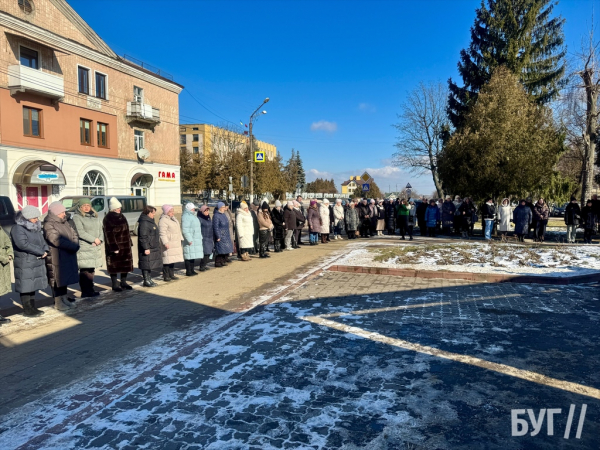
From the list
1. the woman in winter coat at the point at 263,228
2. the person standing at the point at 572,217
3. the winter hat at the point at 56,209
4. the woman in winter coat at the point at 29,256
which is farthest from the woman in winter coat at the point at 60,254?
the person standing at the point at 572,217

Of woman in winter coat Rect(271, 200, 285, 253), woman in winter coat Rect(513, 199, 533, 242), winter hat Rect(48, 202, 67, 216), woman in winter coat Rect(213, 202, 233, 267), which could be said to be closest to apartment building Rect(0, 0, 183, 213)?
woman in winter coat Rect(271, 200, 285, 253)

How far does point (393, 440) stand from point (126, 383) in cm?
267

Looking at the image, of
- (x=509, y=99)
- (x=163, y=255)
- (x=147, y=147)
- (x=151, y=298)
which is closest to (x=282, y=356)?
(x=151, y=298)

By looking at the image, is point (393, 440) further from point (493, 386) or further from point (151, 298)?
point (151, 298)

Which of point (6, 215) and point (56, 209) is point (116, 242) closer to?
point (56, 209)

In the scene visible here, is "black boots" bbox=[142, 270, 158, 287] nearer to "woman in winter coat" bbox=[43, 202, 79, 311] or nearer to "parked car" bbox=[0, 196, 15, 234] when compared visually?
"woman in winter coat" bbox=[43, 202, 79, 311]

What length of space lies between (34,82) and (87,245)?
20.1 meters

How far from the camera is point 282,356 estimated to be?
486 centimetres

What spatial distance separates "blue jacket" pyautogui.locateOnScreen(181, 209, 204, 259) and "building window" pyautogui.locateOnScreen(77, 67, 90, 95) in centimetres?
2204

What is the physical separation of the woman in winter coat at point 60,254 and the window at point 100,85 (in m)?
24.8

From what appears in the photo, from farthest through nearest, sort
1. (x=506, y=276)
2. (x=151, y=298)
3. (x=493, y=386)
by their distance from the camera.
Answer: (x=506, y=276) → (x=151, y=298) → (x=493, y=386)

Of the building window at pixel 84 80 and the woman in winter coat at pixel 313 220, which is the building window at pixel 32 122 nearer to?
the building window at pixel 84 80

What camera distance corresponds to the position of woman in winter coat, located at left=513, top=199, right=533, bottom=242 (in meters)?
16.0

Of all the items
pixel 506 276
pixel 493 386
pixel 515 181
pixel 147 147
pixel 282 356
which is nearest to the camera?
pixel 493 386
